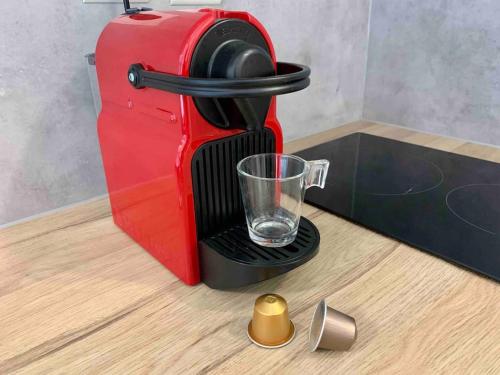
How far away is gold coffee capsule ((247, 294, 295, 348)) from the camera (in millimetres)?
385

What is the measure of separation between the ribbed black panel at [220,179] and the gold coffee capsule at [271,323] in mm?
127

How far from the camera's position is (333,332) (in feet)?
1.23

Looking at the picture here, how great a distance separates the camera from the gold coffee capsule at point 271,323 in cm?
39

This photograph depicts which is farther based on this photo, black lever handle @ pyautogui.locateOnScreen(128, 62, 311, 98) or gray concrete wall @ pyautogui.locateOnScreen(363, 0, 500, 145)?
gray concrete wall @ pyautogui.locateOnScreen(363, 0, 500, 145)

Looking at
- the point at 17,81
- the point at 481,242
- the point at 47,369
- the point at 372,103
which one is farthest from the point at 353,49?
the point at 47,369

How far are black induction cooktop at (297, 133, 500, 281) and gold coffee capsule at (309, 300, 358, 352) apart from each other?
0.21 metres

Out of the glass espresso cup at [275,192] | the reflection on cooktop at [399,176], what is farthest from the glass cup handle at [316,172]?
the reflection on cooktop at [399,176]

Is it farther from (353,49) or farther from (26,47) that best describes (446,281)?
(353,49)

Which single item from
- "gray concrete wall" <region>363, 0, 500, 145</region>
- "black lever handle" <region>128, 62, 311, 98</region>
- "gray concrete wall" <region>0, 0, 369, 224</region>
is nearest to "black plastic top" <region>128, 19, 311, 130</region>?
"black lever handle" <region>128, 62, 311, 98</region>

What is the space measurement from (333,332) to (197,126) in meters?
0.25

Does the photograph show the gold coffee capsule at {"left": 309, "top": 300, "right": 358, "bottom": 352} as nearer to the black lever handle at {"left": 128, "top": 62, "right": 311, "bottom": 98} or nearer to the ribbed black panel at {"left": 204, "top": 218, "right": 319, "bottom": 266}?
the ribbed black panel at {"left": 204, "top": 218, "right": 319, "bottom": 266}

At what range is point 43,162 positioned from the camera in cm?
65

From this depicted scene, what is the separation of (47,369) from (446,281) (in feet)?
1.46

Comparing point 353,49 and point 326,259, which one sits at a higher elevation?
point 353,49
